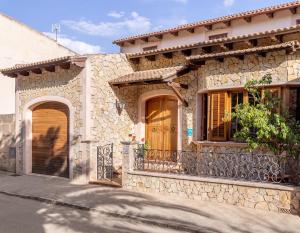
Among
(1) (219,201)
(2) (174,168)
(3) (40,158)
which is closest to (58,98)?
(3) (40,158)

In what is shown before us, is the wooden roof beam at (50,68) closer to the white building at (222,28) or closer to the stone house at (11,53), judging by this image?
the stone house at (11,53)

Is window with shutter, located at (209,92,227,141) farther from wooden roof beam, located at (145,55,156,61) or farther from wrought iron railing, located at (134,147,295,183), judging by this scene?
wooden roof beam, located at (145,55,156,61)

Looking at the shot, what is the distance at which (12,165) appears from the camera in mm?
14406

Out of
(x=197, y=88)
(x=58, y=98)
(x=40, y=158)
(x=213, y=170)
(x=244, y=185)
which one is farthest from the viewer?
(x=40, y=158)

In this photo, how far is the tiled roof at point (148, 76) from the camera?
36.5 feet

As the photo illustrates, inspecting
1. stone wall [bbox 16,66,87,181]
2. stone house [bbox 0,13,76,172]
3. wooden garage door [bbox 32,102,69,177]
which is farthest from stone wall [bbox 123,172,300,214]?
stone house [bbox 0,13,76,172]

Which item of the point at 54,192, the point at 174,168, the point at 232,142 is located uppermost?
the point at 232,142

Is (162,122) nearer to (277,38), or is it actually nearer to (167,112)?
(167,112)

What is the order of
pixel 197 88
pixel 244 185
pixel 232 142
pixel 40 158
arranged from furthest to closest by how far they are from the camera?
pixel 40 158, pixel 197 88, pixel 232 142, pixel 244 185

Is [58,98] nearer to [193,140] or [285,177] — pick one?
[193,140]

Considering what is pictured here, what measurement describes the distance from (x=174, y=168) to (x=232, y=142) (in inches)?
84.7

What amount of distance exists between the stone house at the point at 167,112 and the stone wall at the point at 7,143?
1.73 ft

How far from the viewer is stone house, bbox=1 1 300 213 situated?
362 inches

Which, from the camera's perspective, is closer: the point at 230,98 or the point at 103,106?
the point at 230,98
